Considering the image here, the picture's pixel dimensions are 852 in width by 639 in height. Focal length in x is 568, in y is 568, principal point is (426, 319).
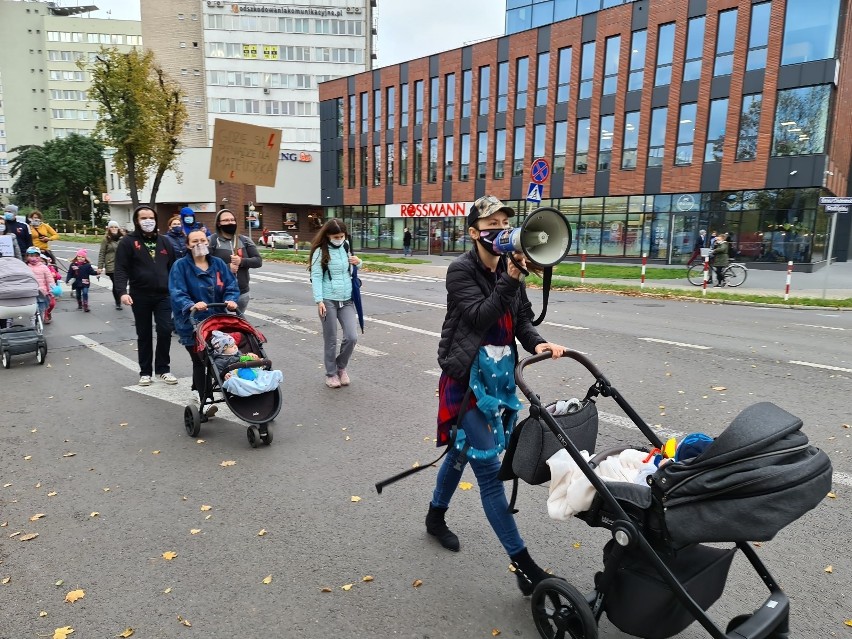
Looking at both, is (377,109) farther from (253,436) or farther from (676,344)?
(253,436)

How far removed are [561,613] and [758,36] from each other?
3163cm

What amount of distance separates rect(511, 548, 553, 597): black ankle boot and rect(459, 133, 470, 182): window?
3759 cm

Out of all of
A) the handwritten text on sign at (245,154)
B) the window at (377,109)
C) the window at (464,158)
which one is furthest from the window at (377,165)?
the handwritten text on sign at (245,154)

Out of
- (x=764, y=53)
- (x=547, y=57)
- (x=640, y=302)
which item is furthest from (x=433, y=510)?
(x=547, y=57)

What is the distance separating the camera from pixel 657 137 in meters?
30.0

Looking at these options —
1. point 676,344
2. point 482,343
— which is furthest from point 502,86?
point 482,343

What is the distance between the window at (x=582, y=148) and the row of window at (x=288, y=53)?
1755 inches

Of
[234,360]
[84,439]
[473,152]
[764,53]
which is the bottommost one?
[84,439]

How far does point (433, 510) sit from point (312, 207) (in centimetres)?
5796

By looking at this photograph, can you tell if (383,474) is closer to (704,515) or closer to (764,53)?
(704,515)

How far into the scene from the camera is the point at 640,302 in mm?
15477

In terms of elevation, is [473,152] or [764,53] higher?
[764,53]

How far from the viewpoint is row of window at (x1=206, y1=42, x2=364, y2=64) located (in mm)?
68125

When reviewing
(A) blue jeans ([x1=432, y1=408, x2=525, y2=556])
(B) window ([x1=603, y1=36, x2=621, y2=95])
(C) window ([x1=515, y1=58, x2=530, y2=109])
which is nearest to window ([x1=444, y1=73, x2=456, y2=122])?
(C) window ([x1=515, y1=58, x2=530, y2=109])
